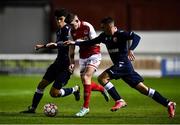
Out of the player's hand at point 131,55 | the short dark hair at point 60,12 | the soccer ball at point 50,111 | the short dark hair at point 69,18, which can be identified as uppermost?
the short dark hair at point 60,12

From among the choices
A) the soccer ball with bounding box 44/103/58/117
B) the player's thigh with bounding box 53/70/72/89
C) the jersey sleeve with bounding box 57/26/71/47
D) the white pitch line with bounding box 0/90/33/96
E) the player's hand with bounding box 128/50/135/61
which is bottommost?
the white pitch line with bounding box 0/90/33/96

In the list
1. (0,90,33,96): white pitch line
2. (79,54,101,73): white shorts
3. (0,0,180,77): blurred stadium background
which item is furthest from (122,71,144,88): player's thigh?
(0,0,180,77): blurred stadium background

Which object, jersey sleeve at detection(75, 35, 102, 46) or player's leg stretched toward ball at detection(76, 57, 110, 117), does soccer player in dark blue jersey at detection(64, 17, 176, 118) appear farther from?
player's leg stretched toward ball at detection(76, 57, 110, 117)

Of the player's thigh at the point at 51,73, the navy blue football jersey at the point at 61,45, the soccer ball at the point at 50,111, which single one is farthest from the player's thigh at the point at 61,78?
the soccer ball at the point at 50,111

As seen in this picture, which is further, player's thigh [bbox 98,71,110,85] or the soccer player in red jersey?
the soccer player in red jersey

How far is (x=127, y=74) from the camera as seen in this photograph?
15266 mm

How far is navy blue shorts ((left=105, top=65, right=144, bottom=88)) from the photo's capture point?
15148 millimetres

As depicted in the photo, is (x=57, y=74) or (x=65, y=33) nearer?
(x=65, y=33)

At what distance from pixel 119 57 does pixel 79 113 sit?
1.45 metres

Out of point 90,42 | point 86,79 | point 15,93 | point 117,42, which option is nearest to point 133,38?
point 117,42

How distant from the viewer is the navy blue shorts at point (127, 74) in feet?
49.7

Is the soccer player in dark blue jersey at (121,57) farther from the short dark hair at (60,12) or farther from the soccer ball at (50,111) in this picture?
the soccer ball at (50,111)

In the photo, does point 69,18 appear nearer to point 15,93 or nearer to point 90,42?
point 90,42

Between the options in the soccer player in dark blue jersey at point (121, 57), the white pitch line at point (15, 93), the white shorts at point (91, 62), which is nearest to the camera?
the soccer player in dark blue jersey at point (121, 57)
